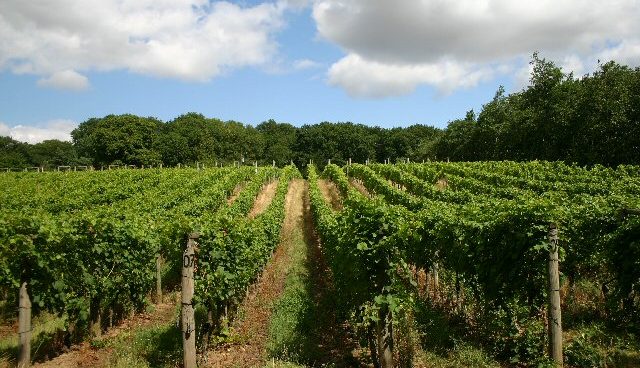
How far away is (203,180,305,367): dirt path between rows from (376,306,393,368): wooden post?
2373mm

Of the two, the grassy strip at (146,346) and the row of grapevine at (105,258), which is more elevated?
the row of grapevine at (105,258)

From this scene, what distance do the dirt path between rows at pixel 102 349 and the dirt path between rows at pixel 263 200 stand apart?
14029mm

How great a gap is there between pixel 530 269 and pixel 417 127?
377 ft

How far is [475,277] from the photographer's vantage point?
9.42 m

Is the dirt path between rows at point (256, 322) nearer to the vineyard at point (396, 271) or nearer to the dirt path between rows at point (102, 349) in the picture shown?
the vineyard at point (396, 271)

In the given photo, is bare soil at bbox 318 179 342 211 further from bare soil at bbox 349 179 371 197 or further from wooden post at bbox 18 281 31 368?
wooden post at bbox 18 281 31 368

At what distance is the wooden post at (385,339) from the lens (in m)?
6.58

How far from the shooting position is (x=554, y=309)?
253 inches

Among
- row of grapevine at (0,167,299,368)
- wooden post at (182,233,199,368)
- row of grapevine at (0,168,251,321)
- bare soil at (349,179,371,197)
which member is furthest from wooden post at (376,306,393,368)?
bare soil at (349,179,371,197)

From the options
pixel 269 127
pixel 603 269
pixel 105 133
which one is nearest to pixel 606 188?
pixel 603 269

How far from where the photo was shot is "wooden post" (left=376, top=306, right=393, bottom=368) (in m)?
6.58

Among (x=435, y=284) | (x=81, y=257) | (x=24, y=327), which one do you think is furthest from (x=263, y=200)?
(x=24, y=327)

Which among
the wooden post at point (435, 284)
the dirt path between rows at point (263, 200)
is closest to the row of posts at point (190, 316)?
the wooden post at point (435, 284)

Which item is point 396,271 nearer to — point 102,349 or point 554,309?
point 554,309
